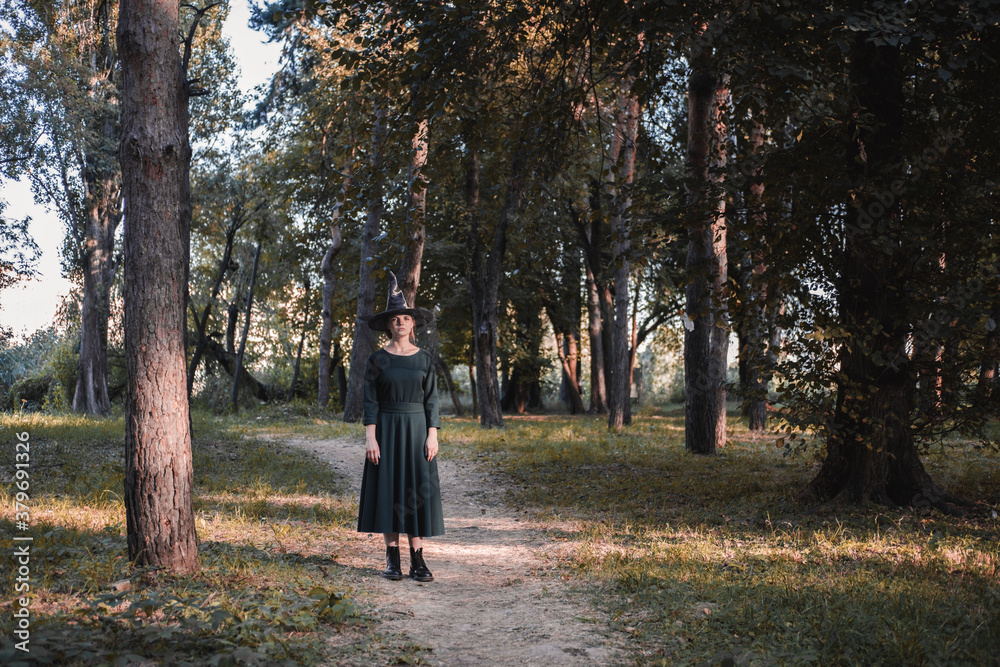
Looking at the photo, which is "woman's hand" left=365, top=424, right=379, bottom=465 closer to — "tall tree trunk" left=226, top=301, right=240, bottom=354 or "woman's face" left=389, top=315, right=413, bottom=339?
"woman's face" left=389, top=315, right=413, bottom=339

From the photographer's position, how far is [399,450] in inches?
256

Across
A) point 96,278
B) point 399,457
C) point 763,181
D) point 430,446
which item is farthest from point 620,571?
point 96,278

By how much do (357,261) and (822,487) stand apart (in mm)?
21018

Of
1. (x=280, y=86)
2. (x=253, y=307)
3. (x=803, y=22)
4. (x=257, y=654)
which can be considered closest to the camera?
(x=257, y=654)

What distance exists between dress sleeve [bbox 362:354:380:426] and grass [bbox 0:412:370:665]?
135 cm

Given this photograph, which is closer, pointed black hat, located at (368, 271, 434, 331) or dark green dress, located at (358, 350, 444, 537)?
dark green dress, located at (358, 350, 444, 537)

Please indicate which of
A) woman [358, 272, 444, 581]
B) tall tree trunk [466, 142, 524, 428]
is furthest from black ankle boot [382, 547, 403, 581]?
tall tree trunk [466, 142, 524, 428]

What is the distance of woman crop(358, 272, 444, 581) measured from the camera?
6.43 metres

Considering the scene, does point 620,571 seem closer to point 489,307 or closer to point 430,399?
point 430,399

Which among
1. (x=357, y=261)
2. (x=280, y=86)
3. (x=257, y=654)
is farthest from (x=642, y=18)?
(x=357, y=261)

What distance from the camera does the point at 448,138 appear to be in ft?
32.7

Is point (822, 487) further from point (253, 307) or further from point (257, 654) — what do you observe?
point (253, 307)

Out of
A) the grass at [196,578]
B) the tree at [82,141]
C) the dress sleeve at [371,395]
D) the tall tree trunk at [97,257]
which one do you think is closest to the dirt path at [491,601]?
the grass at [196,578]

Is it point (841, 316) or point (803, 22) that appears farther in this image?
point (841, 316)
